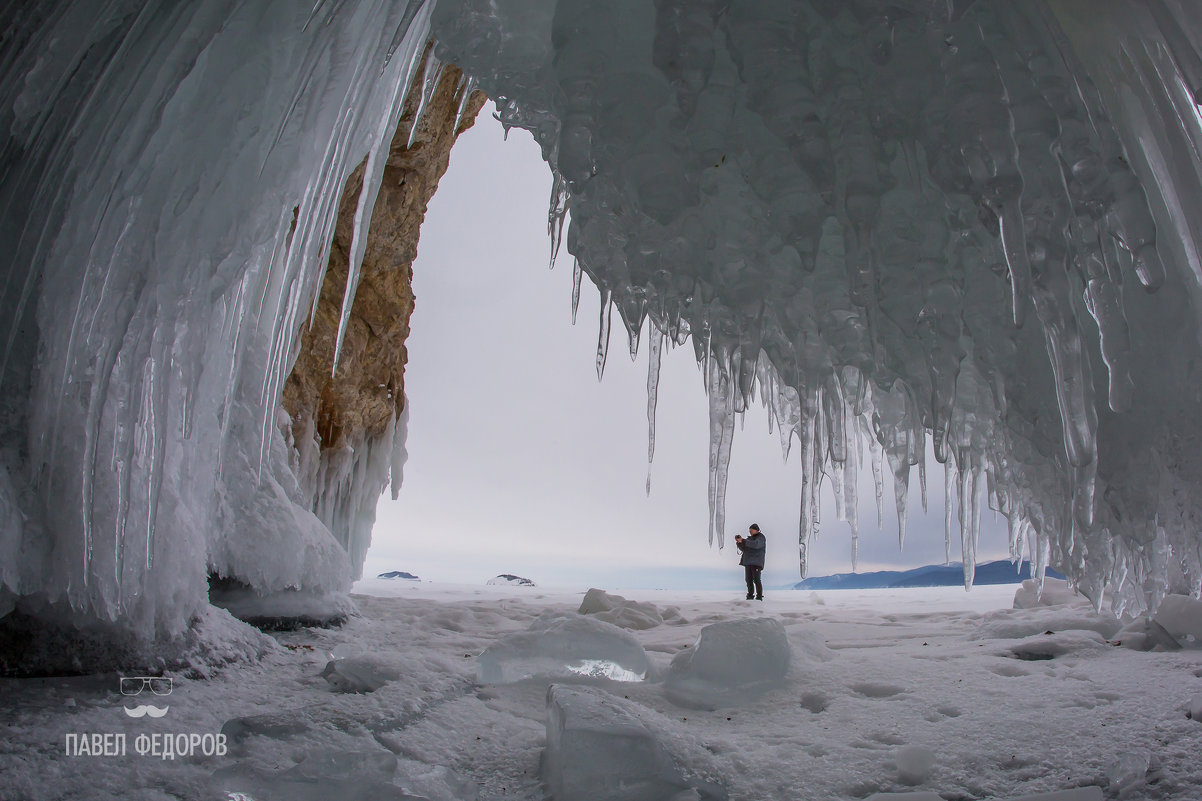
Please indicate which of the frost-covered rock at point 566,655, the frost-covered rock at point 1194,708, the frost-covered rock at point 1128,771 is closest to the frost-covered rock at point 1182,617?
the frost-covered rock at point 1194,708

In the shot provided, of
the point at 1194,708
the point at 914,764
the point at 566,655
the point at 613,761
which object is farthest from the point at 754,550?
the point at 613,761

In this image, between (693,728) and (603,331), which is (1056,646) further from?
(603,331)

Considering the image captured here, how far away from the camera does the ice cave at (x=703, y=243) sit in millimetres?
1439

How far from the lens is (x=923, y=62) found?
5.00 ft

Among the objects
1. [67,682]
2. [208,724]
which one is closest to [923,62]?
[208,724]

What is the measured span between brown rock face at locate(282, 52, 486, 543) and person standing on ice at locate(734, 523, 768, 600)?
3.78m

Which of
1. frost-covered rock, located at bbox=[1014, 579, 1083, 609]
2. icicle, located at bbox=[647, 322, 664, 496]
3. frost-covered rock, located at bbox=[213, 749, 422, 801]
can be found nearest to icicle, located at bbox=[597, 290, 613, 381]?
icicle, located at bbox=[647, 322, 664, 496]

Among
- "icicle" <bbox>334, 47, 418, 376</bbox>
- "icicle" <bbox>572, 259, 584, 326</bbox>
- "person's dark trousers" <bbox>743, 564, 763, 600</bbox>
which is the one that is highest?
"icicle" <bbox>334, 47, 418, 376</bbox>

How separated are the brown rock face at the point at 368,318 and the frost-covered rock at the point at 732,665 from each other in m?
4.39

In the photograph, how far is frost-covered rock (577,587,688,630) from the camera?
395cm

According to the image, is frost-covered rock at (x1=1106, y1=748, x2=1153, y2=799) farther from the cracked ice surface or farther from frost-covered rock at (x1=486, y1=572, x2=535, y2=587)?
frost-covered rock at (x1=486, y1=572, x2=535, y2=587)

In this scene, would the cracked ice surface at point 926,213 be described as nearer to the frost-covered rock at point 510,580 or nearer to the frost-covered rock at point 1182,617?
the frost-covered rock at point 1182,617

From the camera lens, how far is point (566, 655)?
232 cm

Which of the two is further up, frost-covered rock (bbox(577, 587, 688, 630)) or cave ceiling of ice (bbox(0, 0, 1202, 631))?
cave ceiling of ice (bbox(0, 0, 1202, 631))
